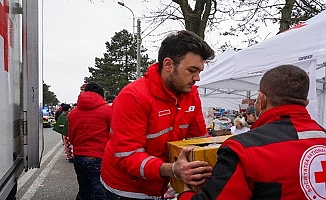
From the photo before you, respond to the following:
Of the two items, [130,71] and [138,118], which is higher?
[130,71]

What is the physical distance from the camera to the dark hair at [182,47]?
192 centimetres

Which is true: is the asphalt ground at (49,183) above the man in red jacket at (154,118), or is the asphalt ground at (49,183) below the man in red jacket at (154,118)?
below

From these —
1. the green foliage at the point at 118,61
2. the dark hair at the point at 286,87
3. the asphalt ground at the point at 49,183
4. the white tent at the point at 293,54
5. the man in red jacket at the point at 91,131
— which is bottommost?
the asphalt ground at the point at 49,183

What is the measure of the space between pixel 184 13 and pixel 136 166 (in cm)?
1104

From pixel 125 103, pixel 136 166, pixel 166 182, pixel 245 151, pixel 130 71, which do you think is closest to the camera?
pixel 245 151

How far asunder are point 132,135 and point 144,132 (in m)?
0.08

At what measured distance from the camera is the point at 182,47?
1.92 m

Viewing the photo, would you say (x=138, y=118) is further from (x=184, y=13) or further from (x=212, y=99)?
(x=184, y=13)

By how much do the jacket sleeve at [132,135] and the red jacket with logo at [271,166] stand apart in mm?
440

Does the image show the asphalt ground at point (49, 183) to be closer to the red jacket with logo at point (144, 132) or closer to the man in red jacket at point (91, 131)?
the man in red jacket at point (91, 131)

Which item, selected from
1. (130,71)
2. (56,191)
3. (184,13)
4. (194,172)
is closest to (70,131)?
(56,191)

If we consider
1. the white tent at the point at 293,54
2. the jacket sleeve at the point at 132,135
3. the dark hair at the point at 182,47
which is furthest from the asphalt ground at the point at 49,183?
the dark hair at the point at 182,47

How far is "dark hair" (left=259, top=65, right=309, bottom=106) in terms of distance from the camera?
5.08ft

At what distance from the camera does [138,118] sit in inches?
75.7
